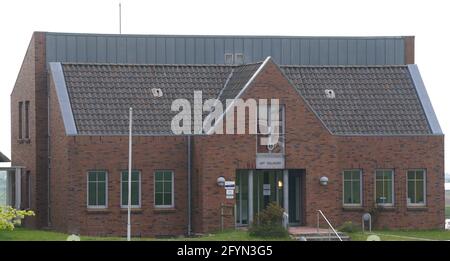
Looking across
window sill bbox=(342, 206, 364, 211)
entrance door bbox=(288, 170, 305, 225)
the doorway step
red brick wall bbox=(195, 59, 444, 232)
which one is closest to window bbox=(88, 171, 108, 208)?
red brick wall bbox=(195, 59, 444, 232)

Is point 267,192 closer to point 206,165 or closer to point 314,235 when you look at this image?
point 206,165

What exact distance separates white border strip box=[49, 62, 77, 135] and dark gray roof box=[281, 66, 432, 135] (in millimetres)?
9305

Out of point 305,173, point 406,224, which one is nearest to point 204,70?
point 305,173

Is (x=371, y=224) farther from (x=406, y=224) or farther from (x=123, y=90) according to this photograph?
(x=123, y=90)

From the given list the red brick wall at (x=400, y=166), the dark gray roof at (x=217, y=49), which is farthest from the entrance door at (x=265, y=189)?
the dark gray roof at (x=217, y=49)

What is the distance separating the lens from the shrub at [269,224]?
3866cm

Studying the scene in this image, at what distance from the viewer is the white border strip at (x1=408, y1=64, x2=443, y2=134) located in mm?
46938

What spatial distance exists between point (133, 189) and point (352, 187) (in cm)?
864

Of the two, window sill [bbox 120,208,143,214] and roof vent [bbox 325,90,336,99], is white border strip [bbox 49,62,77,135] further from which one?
roof vent [bbox 325,90,336,99]

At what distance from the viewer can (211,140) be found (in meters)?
43.0

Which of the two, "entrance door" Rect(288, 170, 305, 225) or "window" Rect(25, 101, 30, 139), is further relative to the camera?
"window" Rect(25, 101, 30, 139)

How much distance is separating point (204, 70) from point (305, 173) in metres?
6.88

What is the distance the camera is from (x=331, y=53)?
Answer: 5188 cm

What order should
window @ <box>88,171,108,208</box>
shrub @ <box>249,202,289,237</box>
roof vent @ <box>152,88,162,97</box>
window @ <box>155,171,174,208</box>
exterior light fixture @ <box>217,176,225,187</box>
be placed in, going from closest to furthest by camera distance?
shrub @ <box>249,202,289,237</box> < exterior light fixture @ <box>217,176,225,187</box> < window @ <box>88,171,108,208</box> < window @ <box>155,171,174,208</box> < roof vent @ <box>152,88,162,97</box>
